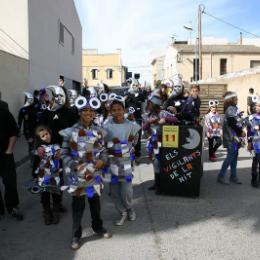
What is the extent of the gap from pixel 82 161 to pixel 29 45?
1064 centimetres

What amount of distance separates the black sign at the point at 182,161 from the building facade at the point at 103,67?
51.3 m

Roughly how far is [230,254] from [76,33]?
79.6 feet

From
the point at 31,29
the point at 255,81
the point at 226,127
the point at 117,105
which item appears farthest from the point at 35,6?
the point at 117,105

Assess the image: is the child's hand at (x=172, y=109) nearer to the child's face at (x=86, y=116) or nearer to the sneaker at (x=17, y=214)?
the child's face at (x=86, y=116)

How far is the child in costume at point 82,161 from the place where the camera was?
4.06 meters

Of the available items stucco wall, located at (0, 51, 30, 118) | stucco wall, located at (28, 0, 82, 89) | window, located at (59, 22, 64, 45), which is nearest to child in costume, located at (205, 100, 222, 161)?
stucco wall, located at (0, 51, 30, 118)

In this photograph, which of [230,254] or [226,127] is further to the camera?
[226,127]

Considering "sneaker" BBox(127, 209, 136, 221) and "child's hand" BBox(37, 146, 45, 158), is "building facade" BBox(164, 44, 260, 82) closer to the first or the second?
"sneaker" BBox(127, 209, 136, 221)

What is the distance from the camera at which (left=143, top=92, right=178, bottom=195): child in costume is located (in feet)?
19.5

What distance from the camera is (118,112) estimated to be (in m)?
4.62

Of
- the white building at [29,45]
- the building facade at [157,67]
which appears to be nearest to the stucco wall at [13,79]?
the white building at [29,45]

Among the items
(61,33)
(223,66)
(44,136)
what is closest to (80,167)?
(44,136)

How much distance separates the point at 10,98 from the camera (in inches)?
479

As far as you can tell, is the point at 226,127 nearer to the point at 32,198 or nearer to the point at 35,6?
the point at 32,198
